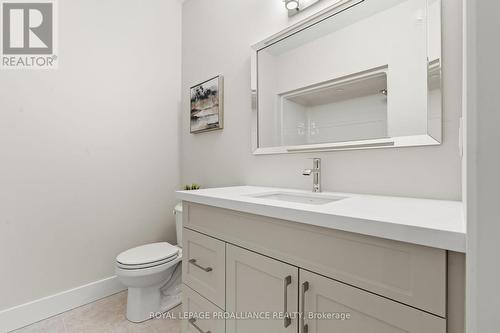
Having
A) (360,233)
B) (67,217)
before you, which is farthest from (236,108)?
(67,217)

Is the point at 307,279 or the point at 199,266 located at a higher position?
the point at 307,279

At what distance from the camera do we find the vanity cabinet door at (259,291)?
2.68 ft

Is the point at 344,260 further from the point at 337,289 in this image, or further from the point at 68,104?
the point at 68,104

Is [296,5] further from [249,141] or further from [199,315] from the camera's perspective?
[199,315]

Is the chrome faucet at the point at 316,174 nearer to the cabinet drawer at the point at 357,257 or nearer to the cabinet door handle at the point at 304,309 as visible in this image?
the cabinet drawer at the point at 357,257

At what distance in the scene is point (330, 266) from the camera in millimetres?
717

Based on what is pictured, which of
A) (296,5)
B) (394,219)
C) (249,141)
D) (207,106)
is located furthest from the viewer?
(207,106)

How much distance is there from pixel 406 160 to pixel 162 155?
1.95 meters

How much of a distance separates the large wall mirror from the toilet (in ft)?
3.32

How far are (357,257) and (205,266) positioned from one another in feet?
2.52

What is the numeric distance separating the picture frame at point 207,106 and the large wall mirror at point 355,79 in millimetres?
437

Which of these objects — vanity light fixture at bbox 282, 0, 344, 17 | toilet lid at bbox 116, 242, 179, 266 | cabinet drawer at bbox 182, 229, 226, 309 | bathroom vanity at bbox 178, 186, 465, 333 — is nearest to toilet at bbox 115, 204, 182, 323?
toilet lid at bbox 116, 242, 179, 266

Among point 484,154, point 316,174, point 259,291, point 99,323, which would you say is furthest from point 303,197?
point 99,323

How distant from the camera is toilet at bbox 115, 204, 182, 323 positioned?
1.52 metres
